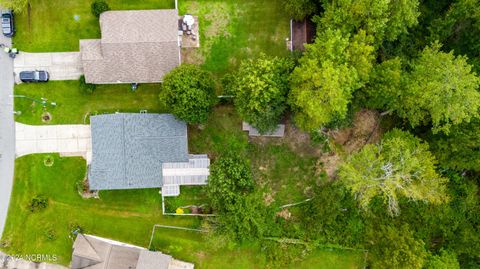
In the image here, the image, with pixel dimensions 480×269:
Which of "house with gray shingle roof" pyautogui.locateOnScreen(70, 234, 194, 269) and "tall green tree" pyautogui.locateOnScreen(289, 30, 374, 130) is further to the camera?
"house with gray shingle roof" pyautogui.locateOnScreen(70, 234, 194, 269)

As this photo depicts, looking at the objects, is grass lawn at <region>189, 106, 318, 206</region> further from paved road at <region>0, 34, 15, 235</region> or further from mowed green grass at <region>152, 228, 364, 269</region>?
paved road at <region>0, 34, 15, 235</region>

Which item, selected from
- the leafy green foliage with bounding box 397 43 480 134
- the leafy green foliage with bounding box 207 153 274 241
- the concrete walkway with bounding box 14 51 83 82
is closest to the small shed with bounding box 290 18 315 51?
the leafy green foliage with bounding box 397 43 480 134

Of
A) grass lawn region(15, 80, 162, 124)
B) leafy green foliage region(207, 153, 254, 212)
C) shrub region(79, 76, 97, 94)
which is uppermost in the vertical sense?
shrub region(79, 76, 97, 94)

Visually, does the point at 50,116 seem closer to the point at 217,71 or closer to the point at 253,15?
the point at 217,71

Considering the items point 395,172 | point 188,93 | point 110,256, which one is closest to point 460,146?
point 395,172

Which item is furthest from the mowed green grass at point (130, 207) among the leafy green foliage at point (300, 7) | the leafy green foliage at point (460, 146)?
the leafy green foliage at point (460, 146)

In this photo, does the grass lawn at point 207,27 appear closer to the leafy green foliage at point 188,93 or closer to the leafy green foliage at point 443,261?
the leafy green foliage at point 188,93
